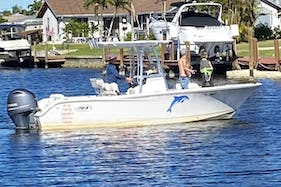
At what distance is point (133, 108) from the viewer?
88.2ft

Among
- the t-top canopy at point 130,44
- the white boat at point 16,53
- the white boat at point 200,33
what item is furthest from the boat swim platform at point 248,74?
the white boat at point 16,53

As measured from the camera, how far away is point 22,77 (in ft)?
208

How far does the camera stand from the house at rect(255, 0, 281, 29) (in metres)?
87.7

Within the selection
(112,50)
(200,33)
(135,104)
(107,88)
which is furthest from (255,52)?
(135,104)

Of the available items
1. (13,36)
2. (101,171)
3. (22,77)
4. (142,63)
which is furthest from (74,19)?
(101,171)

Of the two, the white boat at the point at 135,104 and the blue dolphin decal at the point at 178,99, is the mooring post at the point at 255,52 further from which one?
the blue dolphin decal at the point at 178,99

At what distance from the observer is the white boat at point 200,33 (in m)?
55.7

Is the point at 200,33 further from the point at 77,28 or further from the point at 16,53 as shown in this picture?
the point at 77,28

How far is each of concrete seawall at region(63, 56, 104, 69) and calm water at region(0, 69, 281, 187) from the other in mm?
42604

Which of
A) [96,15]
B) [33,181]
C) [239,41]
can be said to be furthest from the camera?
[96,15]

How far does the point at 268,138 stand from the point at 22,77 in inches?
1584

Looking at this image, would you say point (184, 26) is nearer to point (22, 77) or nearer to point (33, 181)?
point (22, 77)

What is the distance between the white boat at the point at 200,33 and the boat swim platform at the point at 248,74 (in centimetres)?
158

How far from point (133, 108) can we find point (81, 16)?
76.4 metres
